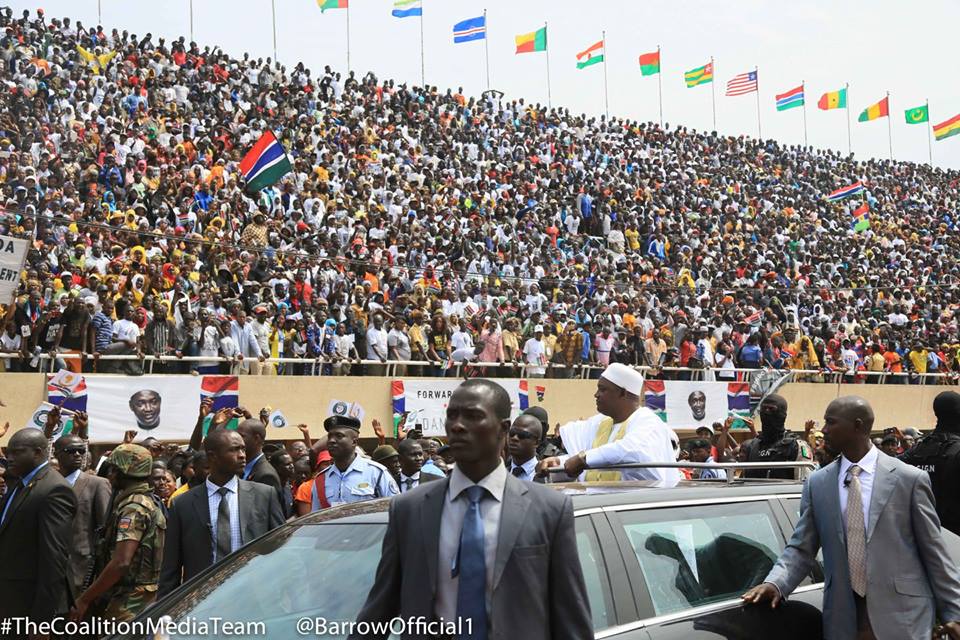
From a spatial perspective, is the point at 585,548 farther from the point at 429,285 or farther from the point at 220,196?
the point at 220,196

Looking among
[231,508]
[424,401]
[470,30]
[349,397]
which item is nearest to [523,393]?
[424,401]

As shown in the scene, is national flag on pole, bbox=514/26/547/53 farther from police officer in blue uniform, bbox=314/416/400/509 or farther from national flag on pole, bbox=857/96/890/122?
police officer in blue uniform, bbox=314/416/400/509

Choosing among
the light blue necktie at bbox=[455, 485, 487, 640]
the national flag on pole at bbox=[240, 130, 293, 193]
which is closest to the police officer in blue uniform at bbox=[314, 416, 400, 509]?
the light blue necktie at bbox=[455, 485, 487, 640]

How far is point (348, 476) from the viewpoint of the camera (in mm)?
7672

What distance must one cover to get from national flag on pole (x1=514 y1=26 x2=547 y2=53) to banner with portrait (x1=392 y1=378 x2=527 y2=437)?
85.4 feet

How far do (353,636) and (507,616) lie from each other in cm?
54

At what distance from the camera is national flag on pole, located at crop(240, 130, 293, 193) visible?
64.8 feet

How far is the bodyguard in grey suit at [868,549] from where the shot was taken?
4.98 m

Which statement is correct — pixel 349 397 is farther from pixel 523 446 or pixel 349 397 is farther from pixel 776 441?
pixel 523 446

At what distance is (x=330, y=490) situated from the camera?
771cm

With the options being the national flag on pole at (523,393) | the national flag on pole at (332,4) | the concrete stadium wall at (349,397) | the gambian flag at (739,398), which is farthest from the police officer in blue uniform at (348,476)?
the national flag on pole at (332,4)

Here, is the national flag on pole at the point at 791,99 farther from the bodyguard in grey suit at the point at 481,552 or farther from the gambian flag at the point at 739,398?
the bodyguard in grey suit at the point at 481,552

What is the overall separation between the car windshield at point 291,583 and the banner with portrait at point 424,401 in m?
12.9

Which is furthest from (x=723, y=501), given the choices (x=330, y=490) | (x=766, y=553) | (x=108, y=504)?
(x=108, y=504)
